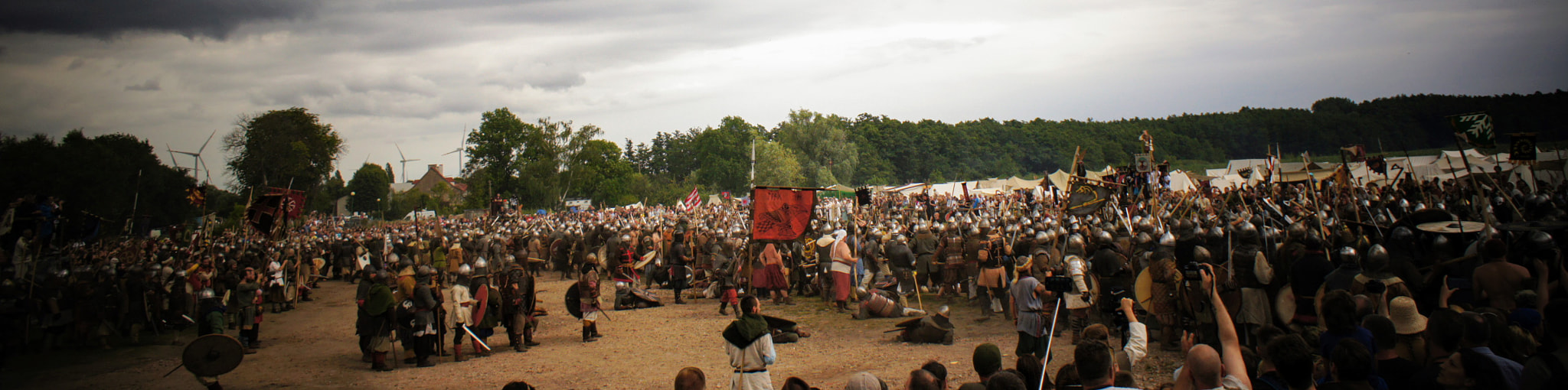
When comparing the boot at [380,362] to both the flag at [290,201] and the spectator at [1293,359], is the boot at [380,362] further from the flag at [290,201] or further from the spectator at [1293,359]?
the spectator at [1293,359]

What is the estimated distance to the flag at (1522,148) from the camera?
11.3 m

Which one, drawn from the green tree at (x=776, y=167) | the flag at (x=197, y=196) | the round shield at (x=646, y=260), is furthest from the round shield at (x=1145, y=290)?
the green tree at (x=776, y=167)

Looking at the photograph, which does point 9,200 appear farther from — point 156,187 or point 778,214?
point 156,187

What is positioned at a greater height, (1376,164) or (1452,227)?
(1376,164)

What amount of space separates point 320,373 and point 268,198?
8.50 meters

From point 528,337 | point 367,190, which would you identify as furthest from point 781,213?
point 367,190

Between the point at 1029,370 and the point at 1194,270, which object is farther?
the point at 1194,270

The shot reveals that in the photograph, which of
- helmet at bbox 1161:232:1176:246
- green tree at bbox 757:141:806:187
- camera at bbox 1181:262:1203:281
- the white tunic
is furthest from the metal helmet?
green tree at bbox 757:141:806:187

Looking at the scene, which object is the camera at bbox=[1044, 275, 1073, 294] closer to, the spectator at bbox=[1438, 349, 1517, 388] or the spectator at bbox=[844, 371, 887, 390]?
the spectator at bbox=[844, 371, 887, 390]

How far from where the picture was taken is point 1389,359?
416cm

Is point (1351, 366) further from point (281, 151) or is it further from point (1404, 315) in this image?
point (281, 151)

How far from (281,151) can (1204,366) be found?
40.8 meters

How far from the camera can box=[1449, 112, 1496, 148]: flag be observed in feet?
34.5

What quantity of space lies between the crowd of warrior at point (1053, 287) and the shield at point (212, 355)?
207cm
